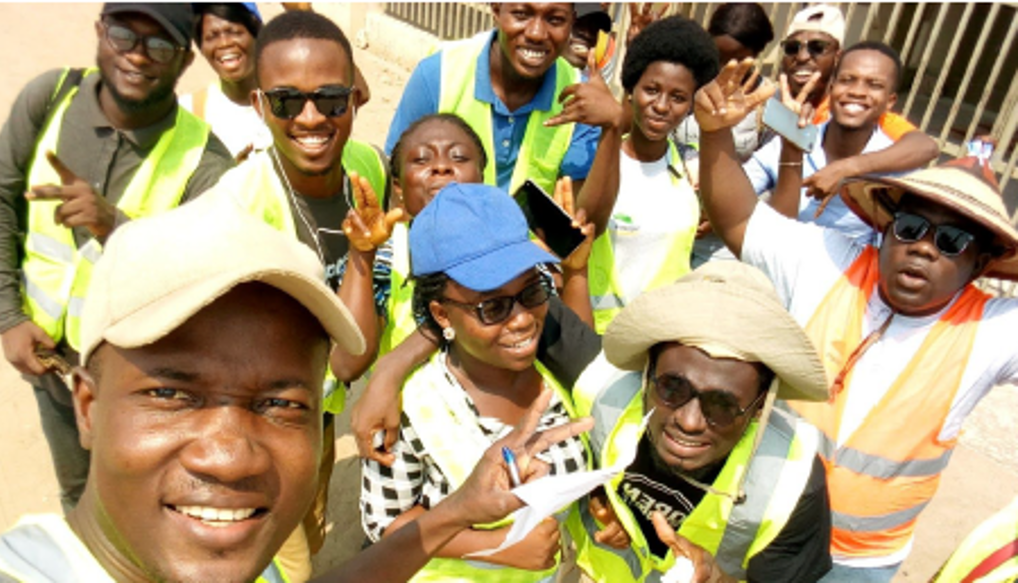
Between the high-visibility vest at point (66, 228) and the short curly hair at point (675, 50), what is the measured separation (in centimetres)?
187

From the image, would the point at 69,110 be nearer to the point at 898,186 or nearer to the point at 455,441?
the point at 455,441

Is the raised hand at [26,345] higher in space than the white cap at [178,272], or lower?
lower

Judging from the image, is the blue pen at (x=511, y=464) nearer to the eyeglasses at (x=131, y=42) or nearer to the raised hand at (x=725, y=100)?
the raised hand at (x=725, y=100)

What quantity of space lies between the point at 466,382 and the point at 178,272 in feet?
3.88

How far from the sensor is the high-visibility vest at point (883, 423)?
2.08 meters

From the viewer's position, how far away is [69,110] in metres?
2.37

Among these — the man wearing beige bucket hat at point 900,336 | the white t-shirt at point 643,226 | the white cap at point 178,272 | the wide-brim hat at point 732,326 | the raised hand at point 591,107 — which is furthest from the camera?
the white t-shirt at point 643,226

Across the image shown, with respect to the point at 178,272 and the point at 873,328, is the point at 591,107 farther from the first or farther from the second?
the point at 178,272

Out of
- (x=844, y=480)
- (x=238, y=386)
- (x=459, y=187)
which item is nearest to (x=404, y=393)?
(x=459, y=187)

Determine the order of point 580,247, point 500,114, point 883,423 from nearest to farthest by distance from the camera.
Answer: point 883,423 < point 580,247 < point 500,114

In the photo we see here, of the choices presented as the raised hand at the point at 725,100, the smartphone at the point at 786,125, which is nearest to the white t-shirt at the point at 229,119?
the raised hand at the point at 725,100

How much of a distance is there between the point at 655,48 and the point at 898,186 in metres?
1.30

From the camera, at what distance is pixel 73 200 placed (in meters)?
2.12

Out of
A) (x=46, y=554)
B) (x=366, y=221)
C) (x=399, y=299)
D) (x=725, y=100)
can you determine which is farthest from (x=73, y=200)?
(x=725, y=100)
